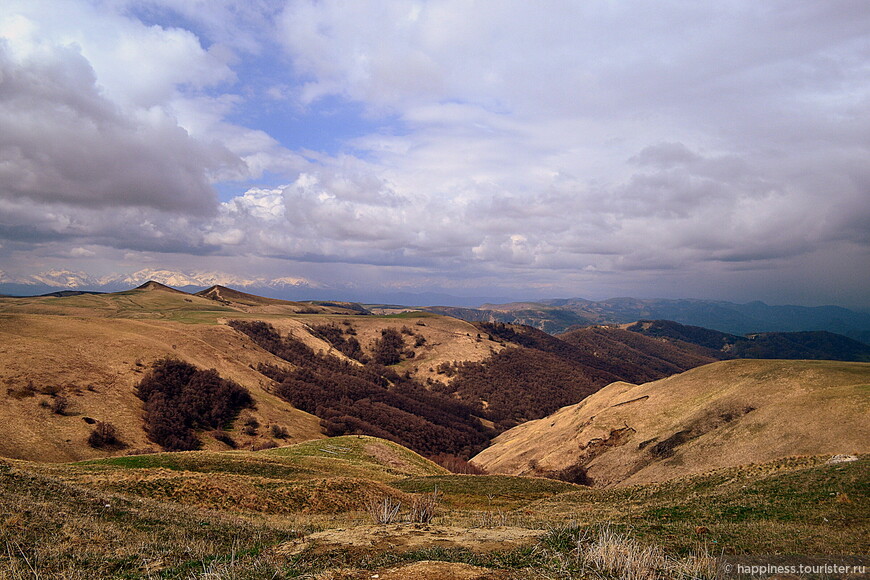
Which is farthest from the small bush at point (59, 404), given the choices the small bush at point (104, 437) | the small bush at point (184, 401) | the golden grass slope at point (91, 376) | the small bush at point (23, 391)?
the small bush at point (184, 401)

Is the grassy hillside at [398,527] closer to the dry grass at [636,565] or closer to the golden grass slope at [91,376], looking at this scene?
the dry grass at [636,565]

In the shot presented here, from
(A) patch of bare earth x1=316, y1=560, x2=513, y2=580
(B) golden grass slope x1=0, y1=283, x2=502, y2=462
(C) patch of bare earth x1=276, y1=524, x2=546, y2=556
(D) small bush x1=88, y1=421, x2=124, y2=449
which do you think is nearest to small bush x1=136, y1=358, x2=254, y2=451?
(B) golden grass slope x1=0, y1=283, x2=502, y2=462

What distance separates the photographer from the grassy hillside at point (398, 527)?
8609mm

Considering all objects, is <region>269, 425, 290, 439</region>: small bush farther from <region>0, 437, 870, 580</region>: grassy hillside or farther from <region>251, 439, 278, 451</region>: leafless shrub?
<region>0, 437, 870, 580</region>: grassy hillside

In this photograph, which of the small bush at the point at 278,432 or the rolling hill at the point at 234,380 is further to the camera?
the small bush at the point at 278,432

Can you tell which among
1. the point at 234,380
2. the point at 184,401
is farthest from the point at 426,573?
the point at 234,380

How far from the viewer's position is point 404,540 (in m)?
11.3

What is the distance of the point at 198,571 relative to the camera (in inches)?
360

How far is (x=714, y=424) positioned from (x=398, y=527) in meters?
42.7

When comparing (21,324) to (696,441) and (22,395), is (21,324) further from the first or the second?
(696,441)

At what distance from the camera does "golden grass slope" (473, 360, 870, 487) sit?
107 feet

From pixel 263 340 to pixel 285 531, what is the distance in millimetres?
154969

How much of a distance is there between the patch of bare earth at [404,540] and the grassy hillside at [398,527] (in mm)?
63

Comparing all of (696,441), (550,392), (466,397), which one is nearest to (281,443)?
(696,441)
